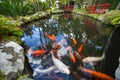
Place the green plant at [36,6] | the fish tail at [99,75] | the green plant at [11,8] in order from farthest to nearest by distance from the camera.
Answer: the green plant at [36,6] < the green plant at [11,8] < the fish tail at [99,75]

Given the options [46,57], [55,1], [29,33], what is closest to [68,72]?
[46,57]

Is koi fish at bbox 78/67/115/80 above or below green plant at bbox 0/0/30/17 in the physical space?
below

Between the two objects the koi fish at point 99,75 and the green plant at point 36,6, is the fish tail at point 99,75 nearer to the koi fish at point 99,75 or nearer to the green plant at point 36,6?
the koi fish at point 99,75

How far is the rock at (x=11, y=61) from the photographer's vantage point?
177 inches

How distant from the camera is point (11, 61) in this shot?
495 cm

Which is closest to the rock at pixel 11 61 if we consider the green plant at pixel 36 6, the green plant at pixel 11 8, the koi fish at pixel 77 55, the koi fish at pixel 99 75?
the koi fish at pixel 99 75

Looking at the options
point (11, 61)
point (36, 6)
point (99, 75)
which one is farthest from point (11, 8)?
point (99, 75)

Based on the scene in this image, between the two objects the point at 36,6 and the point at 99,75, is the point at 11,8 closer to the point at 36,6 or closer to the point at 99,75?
the point at 36,6

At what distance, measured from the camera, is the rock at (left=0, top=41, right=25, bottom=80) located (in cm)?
449

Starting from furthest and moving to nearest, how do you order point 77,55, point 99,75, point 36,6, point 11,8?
point 36,6
point 11,8
point 77,55
point 99,75

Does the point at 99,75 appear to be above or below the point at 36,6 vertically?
above

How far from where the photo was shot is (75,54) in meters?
6.67

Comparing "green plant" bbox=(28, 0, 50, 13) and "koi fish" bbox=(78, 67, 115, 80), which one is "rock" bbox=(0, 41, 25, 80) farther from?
"green plant" bbox=(28, 0, 50, 13)

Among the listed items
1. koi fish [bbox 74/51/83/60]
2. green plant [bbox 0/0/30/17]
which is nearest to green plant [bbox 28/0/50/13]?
green plant [bbox 0/0/30/17]
